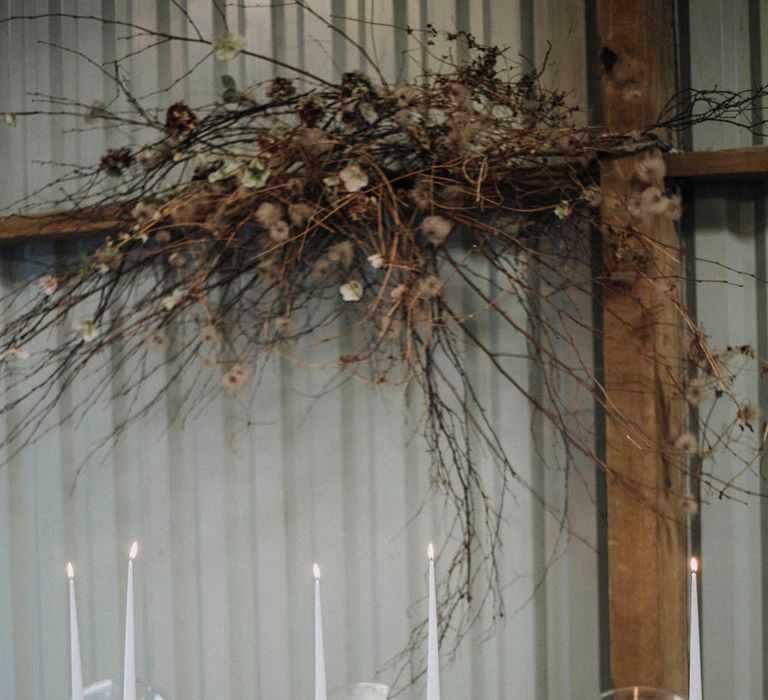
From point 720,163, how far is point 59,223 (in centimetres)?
133

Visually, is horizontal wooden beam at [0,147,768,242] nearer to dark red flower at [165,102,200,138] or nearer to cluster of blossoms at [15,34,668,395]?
cluster of blossoms at [15,34,668,395]

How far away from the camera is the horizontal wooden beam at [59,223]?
5.93 ft

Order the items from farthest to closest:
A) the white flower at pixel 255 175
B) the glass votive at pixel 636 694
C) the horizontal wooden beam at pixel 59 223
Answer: the horizontal wooden beam at pixel 59 223
the white flower at pixel 255 175
the glass votive at pixel 636 694

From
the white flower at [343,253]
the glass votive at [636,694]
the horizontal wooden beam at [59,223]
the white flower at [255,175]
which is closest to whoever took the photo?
the glass votive at [636,694]

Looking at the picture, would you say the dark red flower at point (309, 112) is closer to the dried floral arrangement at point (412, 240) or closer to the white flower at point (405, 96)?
the dried floral arrangement at point (412, 240)

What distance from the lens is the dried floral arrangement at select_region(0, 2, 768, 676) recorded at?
4.84 feet

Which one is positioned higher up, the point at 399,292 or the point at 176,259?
the point at 176,259

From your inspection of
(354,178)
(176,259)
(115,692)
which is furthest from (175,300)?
(115,692)

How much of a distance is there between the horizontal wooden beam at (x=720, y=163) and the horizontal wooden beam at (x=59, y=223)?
1.08 m

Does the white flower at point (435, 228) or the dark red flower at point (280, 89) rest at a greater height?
the dark red flower at point (280, 89)

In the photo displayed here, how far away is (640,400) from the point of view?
1490mm

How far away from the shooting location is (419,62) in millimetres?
1724

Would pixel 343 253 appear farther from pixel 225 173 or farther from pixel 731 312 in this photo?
pixel 731 312

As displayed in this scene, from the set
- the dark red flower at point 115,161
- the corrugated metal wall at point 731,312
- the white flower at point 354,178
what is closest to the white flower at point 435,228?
the white flower at point 354,178
